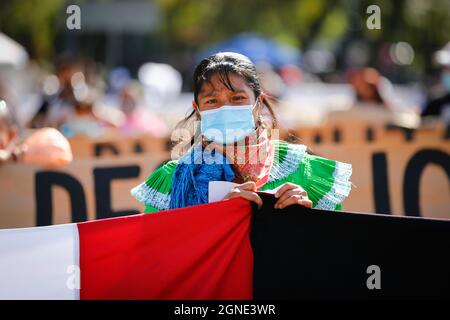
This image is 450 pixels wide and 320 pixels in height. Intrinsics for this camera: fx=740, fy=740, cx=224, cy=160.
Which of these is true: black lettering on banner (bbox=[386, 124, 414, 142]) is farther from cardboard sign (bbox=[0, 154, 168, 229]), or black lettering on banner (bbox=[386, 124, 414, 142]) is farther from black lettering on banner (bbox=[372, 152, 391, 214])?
cardboard sign (bbox=[0, 154, 168, 229])

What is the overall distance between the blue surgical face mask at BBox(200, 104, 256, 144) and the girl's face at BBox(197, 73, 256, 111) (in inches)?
1.0

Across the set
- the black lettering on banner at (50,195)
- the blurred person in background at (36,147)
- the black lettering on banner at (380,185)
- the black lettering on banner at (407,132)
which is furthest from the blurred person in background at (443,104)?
the blurred person in background at (36,147)

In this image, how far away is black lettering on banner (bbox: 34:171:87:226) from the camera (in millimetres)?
5199

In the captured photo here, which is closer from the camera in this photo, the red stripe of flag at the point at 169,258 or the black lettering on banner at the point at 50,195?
the red stripe of flag at the point at 169,258

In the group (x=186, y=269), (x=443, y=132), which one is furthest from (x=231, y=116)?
(x=443, y=132)

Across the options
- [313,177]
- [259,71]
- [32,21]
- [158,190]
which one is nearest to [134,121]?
[259,71]

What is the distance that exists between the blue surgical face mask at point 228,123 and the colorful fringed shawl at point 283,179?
8 cm

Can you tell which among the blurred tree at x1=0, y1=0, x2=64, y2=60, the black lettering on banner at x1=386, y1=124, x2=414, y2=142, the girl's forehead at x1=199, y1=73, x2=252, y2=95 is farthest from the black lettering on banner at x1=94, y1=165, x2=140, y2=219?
the blurred tree at x1=0, y1=0, x2=64, y2=60

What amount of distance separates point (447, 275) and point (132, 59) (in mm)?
37594

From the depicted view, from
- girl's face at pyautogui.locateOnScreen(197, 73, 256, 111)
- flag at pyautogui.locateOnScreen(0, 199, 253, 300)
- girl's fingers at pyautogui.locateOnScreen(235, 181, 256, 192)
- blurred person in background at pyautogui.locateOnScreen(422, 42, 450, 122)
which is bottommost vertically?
flag at pyautogui.locateOnScreen(0, 199, 253, 300)

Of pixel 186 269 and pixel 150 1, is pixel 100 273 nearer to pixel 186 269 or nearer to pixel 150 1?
pixel 186 269

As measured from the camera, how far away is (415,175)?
19.0ft

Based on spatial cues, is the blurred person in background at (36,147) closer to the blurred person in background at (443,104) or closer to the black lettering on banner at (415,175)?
the black lettering on banner at (415,175)

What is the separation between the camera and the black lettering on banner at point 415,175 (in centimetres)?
579
